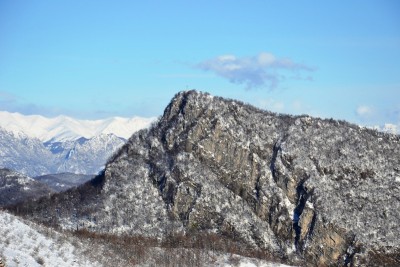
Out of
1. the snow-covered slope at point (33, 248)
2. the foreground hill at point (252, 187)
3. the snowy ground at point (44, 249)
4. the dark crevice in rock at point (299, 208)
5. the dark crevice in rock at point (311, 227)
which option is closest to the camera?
the snow-covered slope at point (33, 248)

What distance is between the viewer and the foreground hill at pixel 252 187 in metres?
139

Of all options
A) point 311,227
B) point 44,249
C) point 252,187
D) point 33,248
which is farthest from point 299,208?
point 33,248

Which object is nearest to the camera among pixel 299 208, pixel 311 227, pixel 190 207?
pixel 311 227

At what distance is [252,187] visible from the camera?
150 metres

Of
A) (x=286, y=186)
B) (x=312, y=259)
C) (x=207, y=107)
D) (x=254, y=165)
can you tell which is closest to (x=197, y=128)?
(x=207, y=107)

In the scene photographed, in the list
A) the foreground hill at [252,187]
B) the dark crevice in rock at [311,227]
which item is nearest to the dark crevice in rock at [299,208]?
the foreground hill at [252,187]

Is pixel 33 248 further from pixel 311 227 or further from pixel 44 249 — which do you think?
pixel 311 227

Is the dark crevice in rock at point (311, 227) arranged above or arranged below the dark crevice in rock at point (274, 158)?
below

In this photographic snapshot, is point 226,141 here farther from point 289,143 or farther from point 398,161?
point 398,161

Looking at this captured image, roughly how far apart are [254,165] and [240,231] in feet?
65.1

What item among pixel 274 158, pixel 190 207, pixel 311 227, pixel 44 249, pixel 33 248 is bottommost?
pixel 44 249

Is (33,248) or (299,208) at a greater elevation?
(299,208)

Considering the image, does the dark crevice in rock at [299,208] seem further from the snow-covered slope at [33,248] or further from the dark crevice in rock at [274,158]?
the snow-covered slope at [33,248]

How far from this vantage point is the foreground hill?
139125 millimetres
